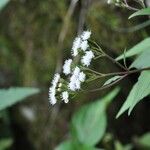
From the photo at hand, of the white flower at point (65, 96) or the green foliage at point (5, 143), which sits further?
the green foliage at point (5, 143)

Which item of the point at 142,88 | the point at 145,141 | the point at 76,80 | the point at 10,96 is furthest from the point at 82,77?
the point at 145,141

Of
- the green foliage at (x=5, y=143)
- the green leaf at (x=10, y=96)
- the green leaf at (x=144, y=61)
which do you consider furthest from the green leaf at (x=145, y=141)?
the green leaf at (x=144, y=61)

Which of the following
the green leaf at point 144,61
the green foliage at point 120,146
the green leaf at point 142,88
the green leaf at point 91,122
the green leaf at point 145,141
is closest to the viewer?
the green leaf at point 142,88

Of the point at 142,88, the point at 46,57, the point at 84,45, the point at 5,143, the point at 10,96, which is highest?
the point at 46,57

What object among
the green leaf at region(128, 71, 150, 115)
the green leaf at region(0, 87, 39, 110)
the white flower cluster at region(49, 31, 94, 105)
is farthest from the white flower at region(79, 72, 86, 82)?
the green leaf at region(0, 87, 39, 110)

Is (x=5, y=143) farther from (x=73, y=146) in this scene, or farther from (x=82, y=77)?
(x=82, y=77)

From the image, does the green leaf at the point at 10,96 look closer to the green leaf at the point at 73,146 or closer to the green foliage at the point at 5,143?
the green leaf at the point at 73,146

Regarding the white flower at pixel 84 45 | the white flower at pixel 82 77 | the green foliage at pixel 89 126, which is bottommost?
the white flower at pixel 82 77

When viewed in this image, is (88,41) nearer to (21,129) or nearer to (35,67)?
(35,67)
